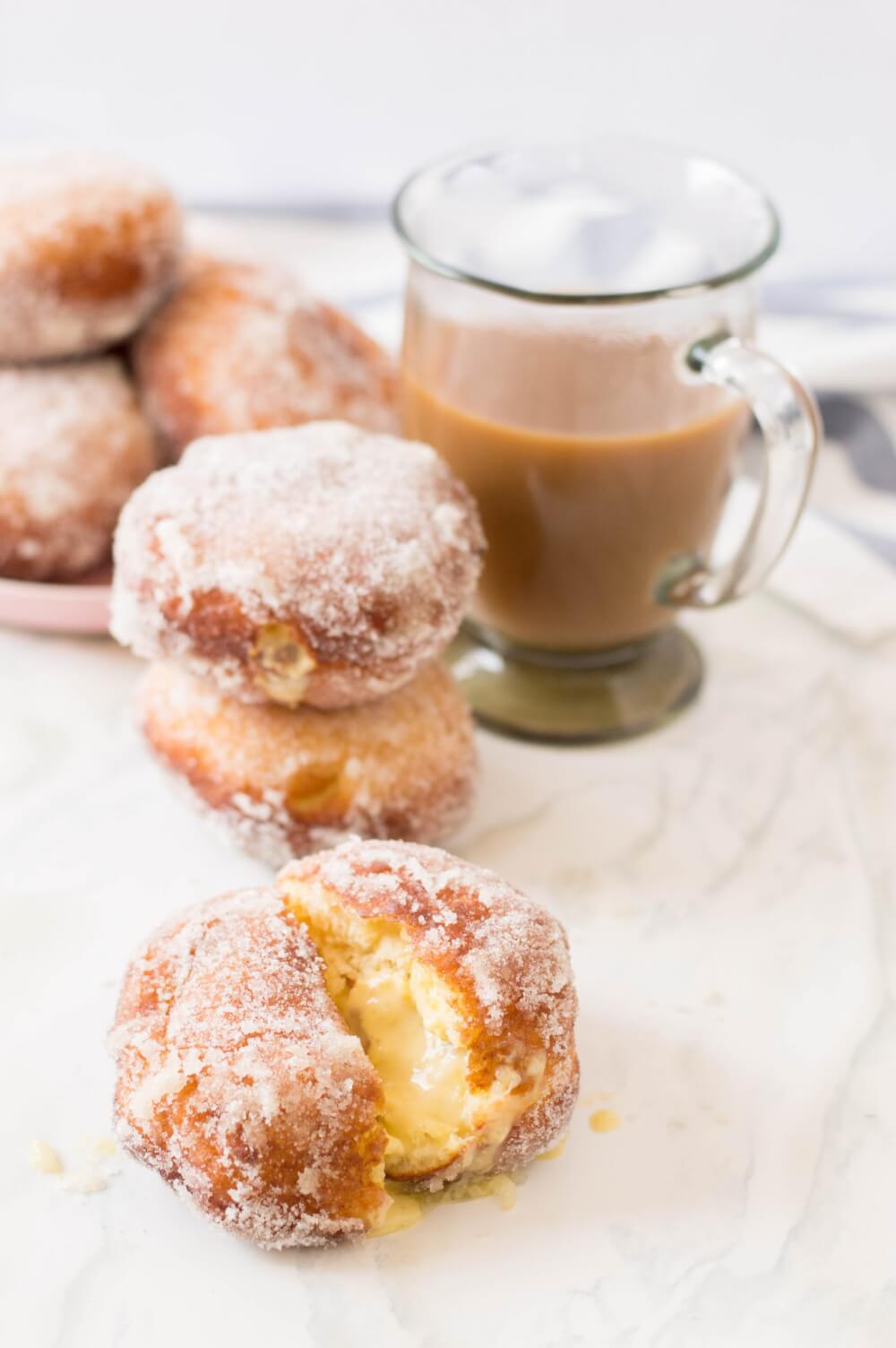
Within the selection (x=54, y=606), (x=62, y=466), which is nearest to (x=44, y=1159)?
(x=54, y=606)

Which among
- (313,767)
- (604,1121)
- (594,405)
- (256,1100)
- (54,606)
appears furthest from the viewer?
(54,606)

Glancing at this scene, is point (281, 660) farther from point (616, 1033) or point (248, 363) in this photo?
point (248, 363)

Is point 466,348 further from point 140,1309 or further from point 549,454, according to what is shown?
point 140,1309

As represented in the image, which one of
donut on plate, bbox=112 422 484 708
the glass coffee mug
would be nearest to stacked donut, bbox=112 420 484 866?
donut on plate, bbox=112 422 484 708

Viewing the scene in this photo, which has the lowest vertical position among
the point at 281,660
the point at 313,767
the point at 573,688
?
the point at 573,688

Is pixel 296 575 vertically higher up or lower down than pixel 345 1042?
higher up

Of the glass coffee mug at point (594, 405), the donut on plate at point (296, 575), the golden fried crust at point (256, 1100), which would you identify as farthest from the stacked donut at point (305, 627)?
the golden fried crust at point (256, 1100)
